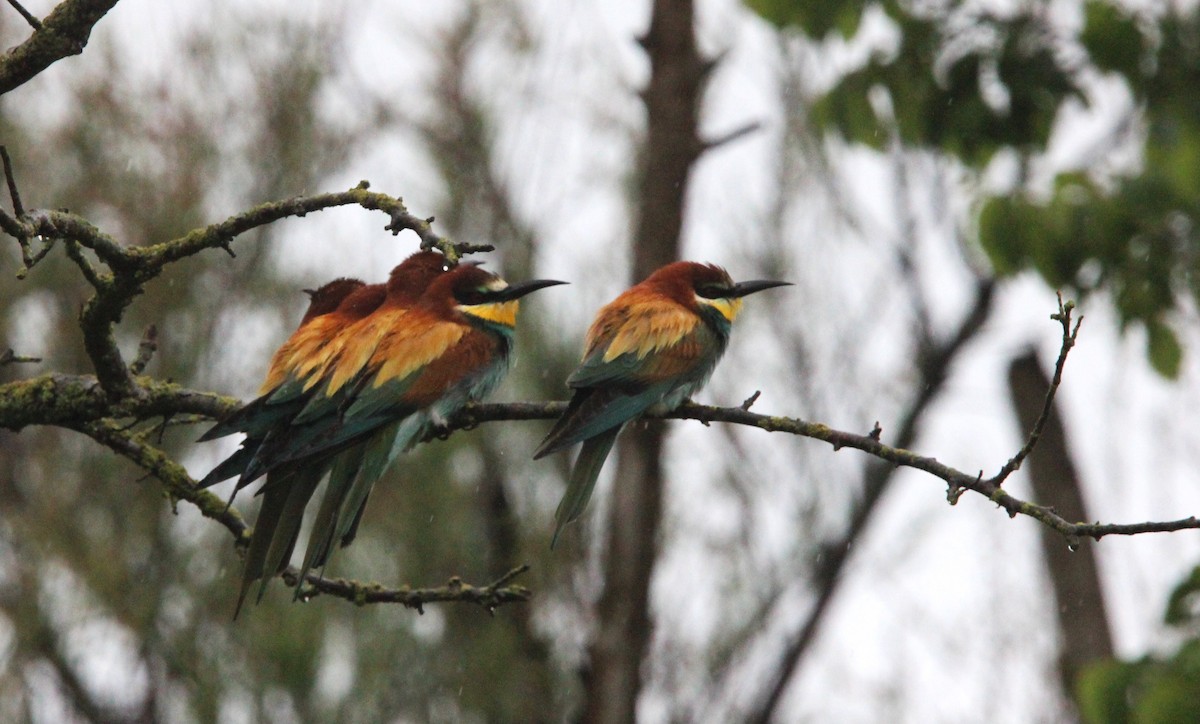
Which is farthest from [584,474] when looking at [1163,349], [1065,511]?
[1065,511]

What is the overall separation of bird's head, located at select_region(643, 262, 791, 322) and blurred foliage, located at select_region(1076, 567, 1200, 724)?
1.24 metres

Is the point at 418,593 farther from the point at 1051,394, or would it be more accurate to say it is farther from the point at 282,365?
the point at 1051,394

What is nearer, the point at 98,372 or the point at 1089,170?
the point at 98,372

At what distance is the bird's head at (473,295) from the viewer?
3.15 m

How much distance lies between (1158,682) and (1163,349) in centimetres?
110

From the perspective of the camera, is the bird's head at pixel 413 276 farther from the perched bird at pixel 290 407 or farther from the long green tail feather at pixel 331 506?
the long green tail feather at pixel 331 506

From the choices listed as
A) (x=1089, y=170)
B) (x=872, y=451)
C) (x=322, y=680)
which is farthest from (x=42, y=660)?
(x=872, y=451)

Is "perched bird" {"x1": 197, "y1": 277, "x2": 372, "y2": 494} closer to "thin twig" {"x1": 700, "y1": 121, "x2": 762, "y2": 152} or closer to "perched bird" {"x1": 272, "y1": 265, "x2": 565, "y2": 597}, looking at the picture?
"perched bird" {"x1": 272, "y1": 265, "x2": 565, "y2": 597}

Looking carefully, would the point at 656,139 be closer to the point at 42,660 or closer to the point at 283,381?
the point at 283,381

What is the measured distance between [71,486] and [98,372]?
5.42 meters

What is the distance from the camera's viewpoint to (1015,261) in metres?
3.99

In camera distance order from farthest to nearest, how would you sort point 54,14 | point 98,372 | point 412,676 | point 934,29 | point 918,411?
point 412,676, point 918,411, point 934,29, point 98,372, point 54,14

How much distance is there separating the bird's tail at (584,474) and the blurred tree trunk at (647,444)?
2.37 meters

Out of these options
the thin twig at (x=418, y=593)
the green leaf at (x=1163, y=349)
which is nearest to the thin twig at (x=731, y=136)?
the green leaf at (x=1163, y=349)
